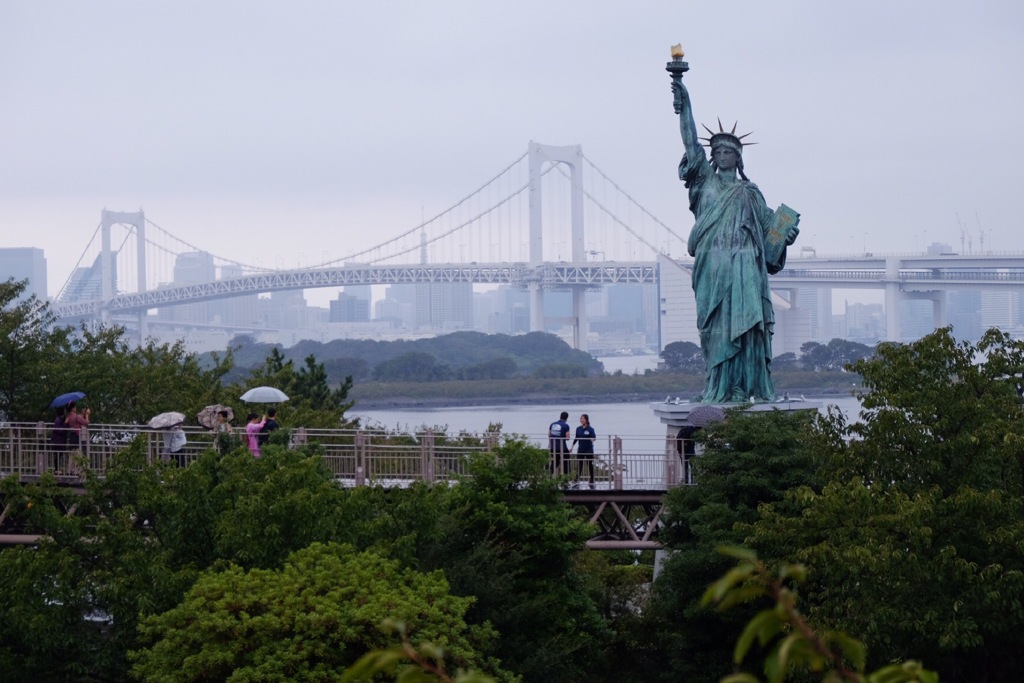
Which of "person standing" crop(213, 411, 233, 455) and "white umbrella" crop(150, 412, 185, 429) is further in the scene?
"white umbrella" crop(150, 412, 185, 429)

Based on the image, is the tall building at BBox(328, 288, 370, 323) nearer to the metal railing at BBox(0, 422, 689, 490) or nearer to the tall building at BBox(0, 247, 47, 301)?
the tall building at BBox(0, 247, 47, 301)

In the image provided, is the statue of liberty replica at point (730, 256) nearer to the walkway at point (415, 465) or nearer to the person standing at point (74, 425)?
the walkway at point (415, 465)

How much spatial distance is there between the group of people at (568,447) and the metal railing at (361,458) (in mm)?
35

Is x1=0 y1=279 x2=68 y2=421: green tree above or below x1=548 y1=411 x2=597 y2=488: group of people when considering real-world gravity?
above

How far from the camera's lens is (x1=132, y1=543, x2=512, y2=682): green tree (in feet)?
37.0

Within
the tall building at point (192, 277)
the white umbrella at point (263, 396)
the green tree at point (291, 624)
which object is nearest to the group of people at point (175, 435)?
the white umbrella at point (263, 396)

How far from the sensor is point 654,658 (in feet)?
55.8

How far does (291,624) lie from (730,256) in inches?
328

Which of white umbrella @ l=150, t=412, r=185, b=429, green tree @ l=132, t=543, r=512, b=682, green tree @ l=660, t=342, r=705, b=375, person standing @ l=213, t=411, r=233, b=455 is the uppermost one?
green tree @ l=660, t=342, r=705, b=375

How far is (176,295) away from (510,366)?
18642mm

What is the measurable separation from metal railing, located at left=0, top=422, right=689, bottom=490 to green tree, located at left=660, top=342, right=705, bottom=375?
61661 millimetres

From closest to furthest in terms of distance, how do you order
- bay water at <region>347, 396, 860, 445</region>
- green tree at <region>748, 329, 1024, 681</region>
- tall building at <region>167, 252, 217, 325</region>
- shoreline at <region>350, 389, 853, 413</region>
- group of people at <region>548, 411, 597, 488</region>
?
green tree at <region>748, 329, 1024, 681</region>, group of people at <region>548, 411, 597, 488</region>, bay water at <region>347, 396, 860, 445</region>, shoreline at <region>350, 389, 853, 413</region>, tall building at <region>167, 252, 217, 325</region>

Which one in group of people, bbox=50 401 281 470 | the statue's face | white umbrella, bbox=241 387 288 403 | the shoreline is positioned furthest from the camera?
the shoreline

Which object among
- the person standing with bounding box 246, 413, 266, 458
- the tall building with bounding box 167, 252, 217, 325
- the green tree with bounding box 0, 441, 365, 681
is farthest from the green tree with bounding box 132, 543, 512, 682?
the tall building with bounding box 167, 252, 217, 325
